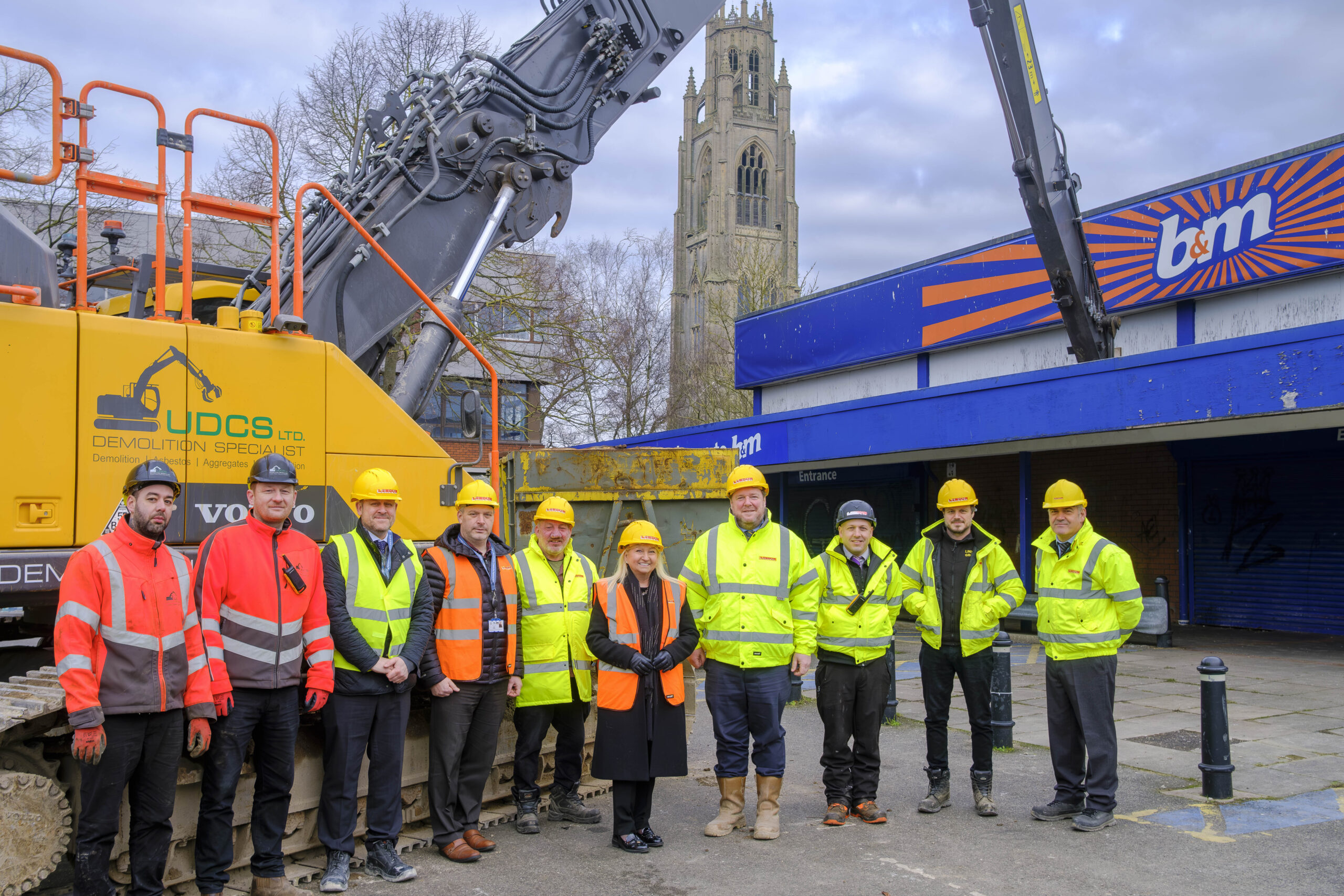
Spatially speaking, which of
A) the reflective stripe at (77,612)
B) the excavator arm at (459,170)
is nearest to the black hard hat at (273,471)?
the reflective stripe at (77,612)

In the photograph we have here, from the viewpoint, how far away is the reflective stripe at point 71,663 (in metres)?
4.18

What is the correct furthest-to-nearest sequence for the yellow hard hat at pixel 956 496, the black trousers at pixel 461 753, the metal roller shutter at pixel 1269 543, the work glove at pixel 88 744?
the metal roller shutter at pixel 1269 543, the yellow hard hat at pixel 956 496, the black trousers at pixel 461 753, the work glove at pixel 88 744

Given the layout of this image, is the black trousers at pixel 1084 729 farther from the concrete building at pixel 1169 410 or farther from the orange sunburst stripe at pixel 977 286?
the orange sunburst stripe at pixel 977 286

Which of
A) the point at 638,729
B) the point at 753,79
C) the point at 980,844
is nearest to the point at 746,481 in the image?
the point at 638,729

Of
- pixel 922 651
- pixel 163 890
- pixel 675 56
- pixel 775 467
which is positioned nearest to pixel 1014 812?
pixel 922 651

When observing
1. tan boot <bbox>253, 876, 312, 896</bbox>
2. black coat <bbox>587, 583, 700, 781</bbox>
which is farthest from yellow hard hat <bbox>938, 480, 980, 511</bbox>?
tan boot <bbox>253, 876, 312, 896</bbox>

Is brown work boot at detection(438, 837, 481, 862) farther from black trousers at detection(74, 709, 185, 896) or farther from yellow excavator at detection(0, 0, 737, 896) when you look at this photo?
black trousers at detection(74, 709, 185, 896)

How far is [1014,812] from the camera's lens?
257 inches

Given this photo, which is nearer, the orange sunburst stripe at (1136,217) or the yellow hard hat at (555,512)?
the yellow hard hat at (555,512)

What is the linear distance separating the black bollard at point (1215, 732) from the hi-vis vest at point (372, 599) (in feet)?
16.1

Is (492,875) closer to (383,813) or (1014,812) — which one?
(383,813)

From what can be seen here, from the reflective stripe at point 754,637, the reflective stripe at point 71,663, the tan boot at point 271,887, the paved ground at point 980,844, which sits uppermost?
the reflective stripe at point 71,663

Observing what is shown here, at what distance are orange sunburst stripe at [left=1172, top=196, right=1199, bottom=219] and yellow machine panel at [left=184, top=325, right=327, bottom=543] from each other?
599 inches

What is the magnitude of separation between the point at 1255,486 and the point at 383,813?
46.7ft
